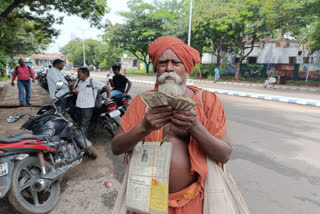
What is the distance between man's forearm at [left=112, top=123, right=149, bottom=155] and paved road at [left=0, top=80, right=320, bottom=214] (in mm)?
1560

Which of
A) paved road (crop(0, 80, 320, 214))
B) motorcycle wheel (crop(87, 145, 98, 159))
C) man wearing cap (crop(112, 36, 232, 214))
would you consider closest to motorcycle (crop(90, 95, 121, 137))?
paved road (crop(0, 80, 320, 214))

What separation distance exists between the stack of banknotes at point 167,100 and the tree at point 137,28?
27230 mm

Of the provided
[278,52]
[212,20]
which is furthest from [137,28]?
[278,52]

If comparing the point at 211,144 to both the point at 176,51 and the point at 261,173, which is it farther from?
the point at 261,173

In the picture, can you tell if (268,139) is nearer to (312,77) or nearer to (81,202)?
(81,202)

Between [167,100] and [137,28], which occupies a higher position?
[137,28]

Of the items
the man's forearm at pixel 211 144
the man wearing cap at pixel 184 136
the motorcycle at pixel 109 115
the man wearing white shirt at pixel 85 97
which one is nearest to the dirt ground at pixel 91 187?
the motorcycle at pixel 109 115

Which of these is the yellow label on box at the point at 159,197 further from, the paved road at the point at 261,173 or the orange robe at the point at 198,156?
the paved road at the point at 261,173

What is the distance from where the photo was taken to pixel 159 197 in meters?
1.07

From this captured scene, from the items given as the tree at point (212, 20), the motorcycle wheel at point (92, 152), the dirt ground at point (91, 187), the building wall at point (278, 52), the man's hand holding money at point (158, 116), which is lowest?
the dirt ground at point (91, 187)

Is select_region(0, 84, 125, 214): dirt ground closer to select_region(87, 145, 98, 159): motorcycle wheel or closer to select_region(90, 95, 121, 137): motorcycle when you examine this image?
select_region(87, 145, 98, 159): motorcycle wheel

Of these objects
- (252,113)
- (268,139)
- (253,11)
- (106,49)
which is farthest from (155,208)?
(106,49)

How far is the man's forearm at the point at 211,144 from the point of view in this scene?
3.31 ft

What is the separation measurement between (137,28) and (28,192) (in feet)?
92.7
